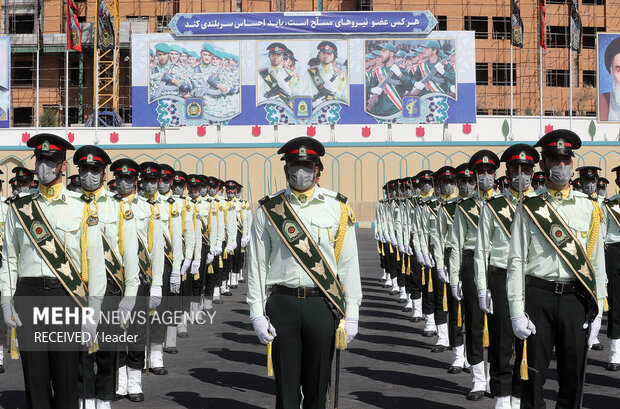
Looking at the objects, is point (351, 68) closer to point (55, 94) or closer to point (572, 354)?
point (55, 94)

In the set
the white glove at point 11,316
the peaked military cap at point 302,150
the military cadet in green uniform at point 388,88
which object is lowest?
the white glove at point 11,316

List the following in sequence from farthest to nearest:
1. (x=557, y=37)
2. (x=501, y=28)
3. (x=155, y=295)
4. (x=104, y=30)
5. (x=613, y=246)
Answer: (x=557, y=37), (x=501, y=28), (x=104, y=30), (x=613, y=246), (x=155, y=295)

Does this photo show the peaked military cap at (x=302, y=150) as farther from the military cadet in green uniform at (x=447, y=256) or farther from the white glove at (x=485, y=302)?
the military cadet in green uniform at (x=447, y=256)

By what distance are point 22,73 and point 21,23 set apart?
12.1 feet

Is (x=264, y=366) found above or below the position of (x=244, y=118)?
below

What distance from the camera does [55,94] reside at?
61.7 meters

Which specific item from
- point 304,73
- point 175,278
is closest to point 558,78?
point 304,73

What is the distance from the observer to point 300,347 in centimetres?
577

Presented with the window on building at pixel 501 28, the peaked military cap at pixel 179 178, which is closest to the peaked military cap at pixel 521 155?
the peaked military cap at pixel 179 178

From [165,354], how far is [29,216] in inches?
203

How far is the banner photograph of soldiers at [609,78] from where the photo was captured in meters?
43.4

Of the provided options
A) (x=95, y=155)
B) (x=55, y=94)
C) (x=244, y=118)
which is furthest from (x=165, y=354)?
(x=55, y=94)

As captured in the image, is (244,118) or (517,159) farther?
(244,118)

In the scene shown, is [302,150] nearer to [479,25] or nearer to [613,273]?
[613,273]
